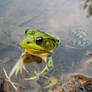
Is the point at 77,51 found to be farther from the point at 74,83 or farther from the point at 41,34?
the point at 74,83

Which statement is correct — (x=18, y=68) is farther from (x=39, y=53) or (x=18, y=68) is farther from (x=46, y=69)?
(x=39, y=53)

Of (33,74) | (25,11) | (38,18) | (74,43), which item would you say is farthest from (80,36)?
(25,11)

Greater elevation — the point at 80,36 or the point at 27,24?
the point at 27,24

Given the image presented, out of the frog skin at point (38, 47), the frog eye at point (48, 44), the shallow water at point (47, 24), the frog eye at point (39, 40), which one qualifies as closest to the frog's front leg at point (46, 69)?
the frog skin at point (38, 47)

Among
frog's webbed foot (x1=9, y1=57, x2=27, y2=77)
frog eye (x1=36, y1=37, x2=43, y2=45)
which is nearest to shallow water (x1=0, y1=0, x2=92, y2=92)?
frog's webbed foot (x1=9, y1=57, x2=27, y2=77)

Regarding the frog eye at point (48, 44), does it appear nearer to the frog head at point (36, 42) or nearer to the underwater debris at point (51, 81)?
the frog head at point (36, 42)

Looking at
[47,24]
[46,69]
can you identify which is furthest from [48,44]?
[47,24]
